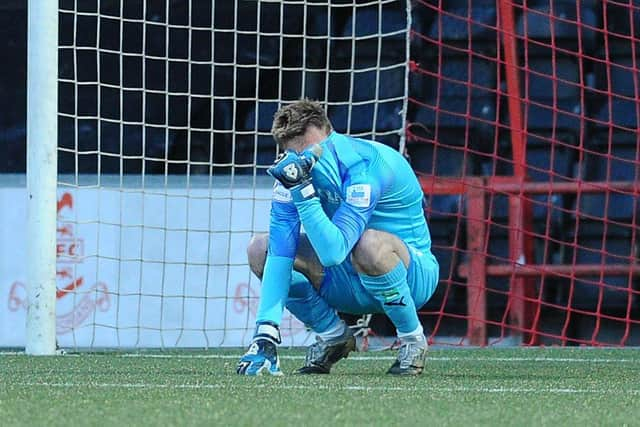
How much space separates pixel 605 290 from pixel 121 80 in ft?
9.02

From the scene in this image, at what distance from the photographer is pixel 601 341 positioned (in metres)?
7.95

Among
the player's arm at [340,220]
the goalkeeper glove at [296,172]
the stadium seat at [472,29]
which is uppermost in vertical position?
the stadium seat at [472,29]

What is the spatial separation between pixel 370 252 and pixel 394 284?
133 millimetres

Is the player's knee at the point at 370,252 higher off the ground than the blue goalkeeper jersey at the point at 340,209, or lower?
lower

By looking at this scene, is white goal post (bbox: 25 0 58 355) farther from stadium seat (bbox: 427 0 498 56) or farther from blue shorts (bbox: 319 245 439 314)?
stadium seat (bbox: 427 0 498 56)

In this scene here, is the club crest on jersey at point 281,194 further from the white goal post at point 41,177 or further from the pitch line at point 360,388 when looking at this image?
the white goal post at point 41,177

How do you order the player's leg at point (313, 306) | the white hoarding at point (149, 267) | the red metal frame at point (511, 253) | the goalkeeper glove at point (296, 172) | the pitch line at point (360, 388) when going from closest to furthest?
the pitch line at point (360, 388)
the goalkeeper glove at point (296, 172)
the player's leg at point (313, 306)
the white hoarding at point (149, 267)
the red metal frame at point (511, 253)

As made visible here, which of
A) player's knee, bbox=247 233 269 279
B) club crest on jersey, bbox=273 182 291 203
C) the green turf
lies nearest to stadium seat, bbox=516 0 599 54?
the green turf

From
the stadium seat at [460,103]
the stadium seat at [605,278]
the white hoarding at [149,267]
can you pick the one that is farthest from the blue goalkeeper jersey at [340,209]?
the stadium seat at [460,103]

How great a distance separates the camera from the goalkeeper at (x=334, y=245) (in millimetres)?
4320

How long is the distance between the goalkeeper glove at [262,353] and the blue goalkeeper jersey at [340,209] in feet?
0.12

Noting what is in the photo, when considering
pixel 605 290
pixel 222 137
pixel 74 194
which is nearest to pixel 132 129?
pixel 222 137

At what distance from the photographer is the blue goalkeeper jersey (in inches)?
170

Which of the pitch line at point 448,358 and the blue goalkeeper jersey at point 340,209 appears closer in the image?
the blue goalkeeper jersey at point 340,209
